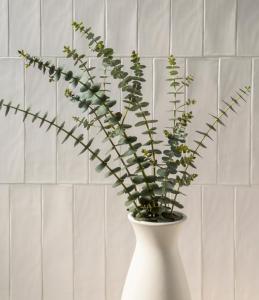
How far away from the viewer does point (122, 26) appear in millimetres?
1124

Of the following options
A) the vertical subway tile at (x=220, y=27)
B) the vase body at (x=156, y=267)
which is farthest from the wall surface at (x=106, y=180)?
the vase body at (x=156, y=267)

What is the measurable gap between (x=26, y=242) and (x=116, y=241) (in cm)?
22

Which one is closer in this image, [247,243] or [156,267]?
[156,267]

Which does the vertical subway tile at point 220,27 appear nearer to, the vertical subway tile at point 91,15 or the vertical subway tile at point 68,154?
the vertical subway tile at point 91,15

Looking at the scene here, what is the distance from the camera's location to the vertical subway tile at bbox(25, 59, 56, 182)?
45.4 inches

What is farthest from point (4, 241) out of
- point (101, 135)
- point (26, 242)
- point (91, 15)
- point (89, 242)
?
point (91, 15)

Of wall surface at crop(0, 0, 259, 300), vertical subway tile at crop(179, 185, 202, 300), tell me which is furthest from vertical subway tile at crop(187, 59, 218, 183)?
vertical subway tile at crop(179, 185, 202, 300)

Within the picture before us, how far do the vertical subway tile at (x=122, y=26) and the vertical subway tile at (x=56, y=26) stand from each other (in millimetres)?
94

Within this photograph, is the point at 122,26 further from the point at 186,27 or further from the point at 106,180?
the point at 106,180

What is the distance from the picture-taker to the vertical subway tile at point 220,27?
1.10m

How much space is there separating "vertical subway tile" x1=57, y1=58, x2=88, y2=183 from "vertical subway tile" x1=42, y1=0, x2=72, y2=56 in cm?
8

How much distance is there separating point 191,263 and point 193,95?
0.39m

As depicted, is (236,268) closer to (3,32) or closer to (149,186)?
(149,186)

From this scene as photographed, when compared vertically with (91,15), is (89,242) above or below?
below
